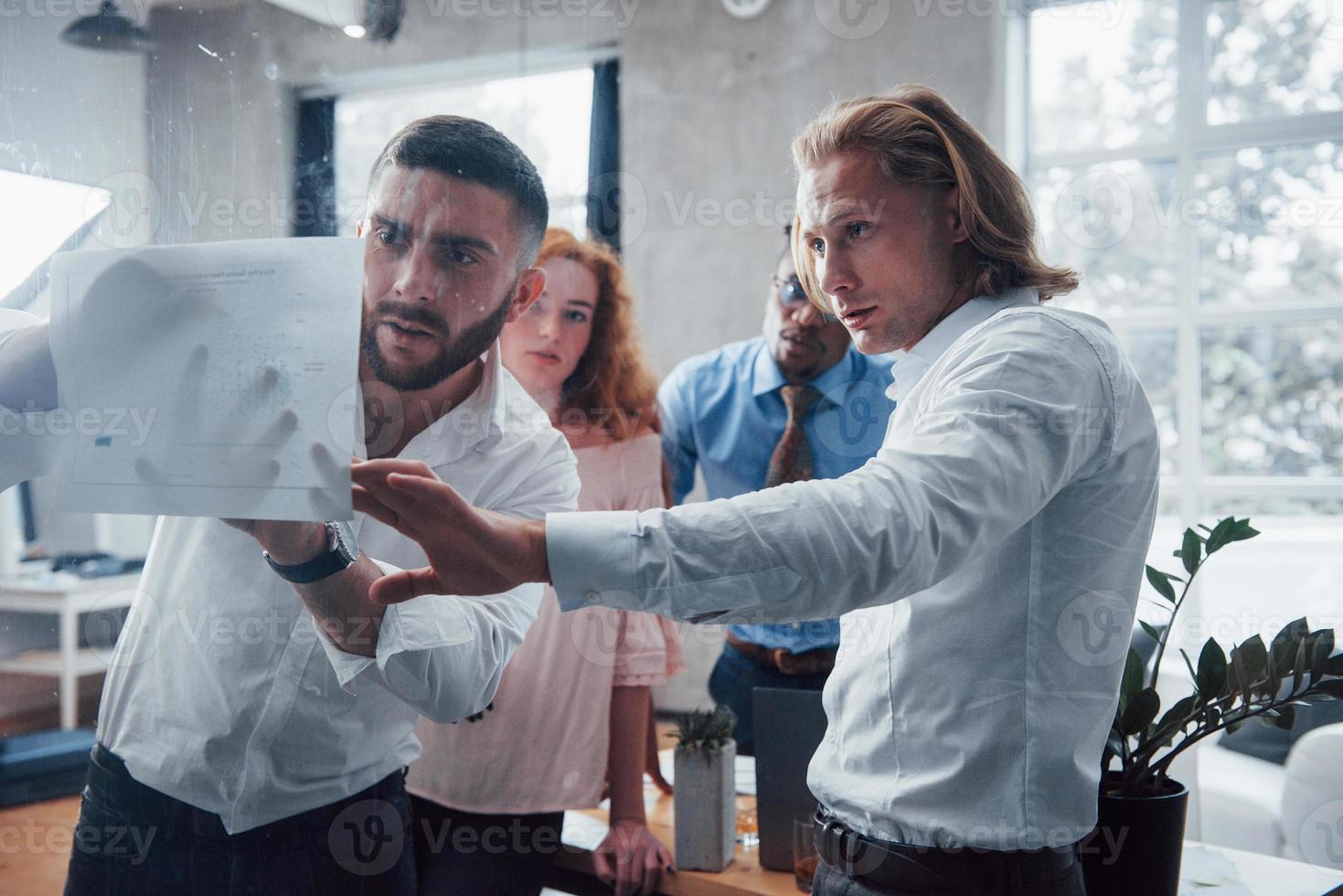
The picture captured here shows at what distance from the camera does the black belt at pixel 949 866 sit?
0.92m

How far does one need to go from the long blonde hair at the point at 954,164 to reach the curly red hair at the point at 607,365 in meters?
0.36

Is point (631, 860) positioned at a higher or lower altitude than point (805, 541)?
lower

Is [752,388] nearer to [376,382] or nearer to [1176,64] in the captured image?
[376,382]

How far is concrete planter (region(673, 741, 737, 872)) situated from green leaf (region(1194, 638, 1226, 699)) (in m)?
0.58

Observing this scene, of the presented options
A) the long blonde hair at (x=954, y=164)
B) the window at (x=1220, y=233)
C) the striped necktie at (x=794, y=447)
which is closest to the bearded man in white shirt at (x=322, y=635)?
the long blonde hair at (x=954, y=164)

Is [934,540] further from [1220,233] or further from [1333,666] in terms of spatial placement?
[1220,233]

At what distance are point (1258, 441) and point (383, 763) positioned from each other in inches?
143

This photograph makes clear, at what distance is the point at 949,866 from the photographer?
927 mm

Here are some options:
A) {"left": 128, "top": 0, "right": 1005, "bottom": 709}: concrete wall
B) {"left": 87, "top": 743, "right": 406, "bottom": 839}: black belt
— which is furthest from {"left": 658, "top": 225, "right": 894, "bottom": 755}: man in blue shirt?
{"left": 87, "top": 743, "right": 406, "bottom": 839}: black belt

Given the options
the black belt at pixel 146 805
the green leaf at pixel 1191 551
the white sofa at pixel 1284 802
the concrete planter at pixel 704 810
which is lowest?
the white sofa at pixel 1284 802

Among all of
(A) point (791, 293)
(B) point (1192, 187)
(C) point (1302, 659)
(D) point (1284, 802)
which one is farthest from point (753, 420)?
(B) point (1192, 187)

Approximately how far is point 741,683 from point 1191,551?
2.47 feet

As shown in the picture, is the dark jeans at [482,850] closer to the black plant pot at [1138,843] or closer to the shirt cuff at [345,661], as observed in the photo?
the shirt cuff at [345,661]

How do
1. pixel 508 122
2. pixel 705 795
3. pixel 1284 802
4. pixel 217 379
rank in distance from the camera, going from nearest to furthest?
pixel 217 379
pixel 508 122
pixel 705 795
pixel 1284 802
